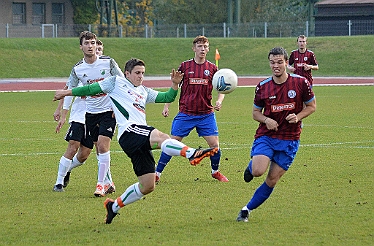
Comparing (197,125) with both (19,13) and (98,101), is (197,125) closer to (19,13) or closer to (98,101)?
(98,101)

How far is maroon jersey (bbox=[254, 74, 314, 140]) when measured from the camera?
27.6 ft

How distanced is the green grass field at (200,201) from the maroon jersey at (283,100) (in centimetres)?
99

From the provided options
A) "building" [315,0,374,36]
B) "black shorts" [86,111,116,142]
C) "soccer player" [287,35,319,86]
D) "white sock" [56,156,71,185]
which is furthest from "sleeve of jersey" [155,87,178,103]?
"building" [315,0,374,36]

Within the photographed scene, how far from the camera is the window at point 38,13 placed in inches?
2365

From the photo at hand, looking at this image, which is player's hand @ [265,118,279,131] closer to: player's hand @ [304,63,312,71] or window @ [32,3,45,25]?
player's hand @ [304,63,312,71]

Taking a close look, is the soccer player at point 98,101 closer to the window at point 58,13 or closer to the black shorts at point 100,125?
the black shorts at point 100,125

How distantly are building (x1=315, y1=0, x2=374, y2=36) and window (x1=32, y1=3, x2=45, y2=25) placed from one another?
21904 mm

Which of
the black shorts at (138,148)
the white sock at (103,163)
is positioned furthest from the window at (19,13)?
the black shorts at (138,148)

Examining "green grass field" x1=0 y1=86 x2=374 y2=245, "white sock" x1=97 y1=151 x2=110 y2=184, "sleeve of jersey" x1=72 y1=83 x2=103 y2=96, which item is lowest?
"green grass field" x1=0 y1=86 x2=374 y2=245

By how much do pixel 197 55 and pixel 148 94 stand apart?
114 inches

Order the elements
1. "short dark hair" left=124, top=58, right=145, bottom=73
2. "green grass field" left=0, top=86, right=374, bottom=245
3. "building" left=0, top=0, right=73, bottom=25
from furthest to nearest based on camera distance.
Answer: "building" left=0, top=0, right=73, bottom=25 → "short dark hair" left=124, top=58, right=145, bottom=73 → "green grass field" left=0, top=86, right=374, bottom=245

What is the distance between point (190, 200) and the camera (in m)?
9.71

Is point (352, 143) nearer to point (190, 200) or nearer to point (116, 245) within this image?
point (190, 200)

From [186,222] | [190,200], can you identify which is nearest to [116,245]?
[186,222]
